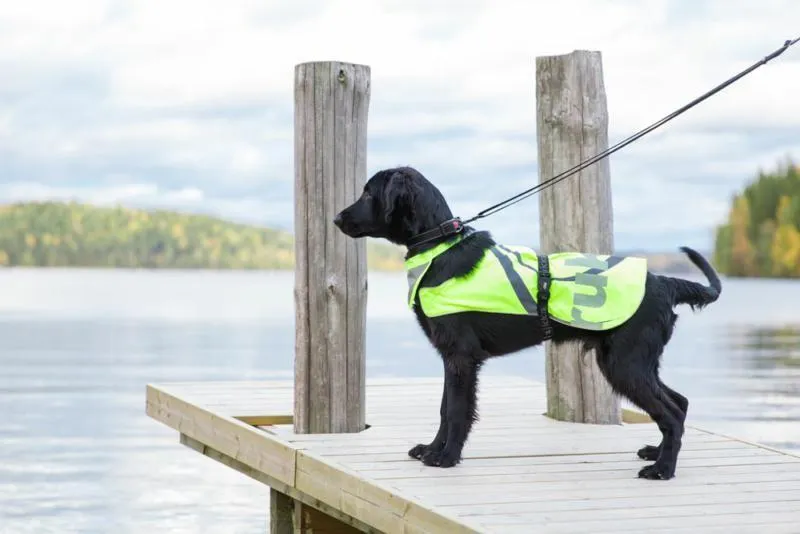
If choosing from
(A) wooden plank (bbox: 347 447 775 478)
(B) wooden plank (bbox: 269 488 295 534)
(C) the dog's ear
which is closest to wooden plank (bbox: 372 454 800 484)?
(A) wooden plank (bbox: 347 447 775 478)

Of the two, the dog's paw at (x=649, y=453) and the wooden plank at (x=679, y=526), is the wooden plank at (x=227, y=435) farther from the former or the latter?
the wooden plank at (x=679, y=526)

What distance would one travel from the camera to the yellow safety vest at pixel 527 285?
468 cm

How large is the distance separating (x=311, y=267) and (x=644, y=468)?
1759mm

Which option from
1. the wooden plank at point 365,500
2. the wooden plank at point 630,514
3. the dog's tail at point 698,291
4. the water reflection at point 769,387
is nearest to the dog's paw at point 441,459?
the wooden plank at point 365,500

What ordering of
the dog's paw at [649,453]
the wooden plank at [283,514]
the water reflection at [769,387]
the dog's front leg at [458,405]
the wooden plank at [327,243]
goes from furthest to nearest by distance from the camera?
1. the water reflection at [769,387]
2. the wooden plank at [283,514]
3. the wooden plank at [327,243]
4. the dog's paw at [649,453]
5. the dog's front leg at [458,405]

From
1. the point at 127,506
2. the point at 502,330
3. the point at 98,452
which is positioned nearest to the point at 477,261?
the point at 502,330

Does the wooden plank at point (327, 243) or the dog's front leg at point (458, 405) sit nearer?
the dog's front leg at point (458, 405)

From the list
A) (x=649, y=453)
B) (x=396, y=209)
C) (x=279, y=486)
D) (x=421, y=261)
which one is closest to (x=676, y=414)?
(x=649, y=453)

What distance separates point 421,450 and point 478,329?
2.04 ft

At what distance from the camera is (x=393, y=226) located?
191 inches

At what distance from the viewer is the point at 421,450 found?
502cm

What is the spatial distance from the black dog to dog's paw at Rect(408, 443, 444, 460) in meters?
0.02

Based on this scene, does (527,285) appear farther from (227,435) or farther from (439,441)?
(227,435)

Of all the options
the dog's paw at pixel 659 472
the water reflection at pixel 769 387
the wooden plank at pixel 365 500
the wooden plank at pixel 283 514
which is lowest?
the water reflection at pixel 769 387
